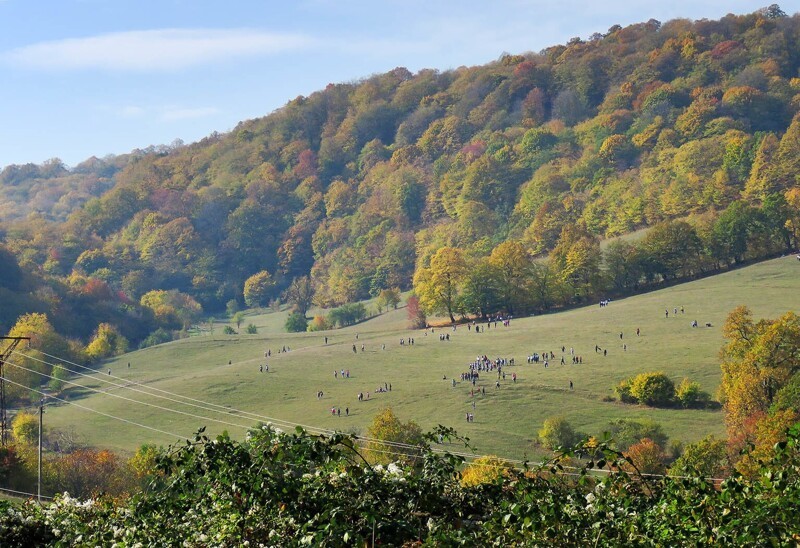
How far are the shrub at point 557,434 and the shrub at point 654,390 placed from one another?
7.45m

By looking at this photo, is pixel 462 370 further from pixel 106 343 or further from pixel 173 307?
→ pixel 173 307

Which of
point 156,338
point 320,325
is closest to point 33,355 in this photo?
point 156,338

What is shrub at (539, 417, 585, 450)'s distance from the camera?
60.4m

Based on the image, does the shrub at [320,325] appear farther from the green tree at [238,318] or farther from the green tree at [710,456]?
the green tree at [710,456]

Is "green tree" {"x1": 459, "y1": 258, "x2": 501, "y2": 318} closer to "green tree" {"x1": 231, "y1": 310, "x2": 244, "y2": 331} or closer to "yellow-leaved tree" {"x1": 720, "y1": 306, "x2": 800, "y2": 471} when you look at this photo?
"yellow-leaved tree" {"x1": 720, "y1": 306, "x2": 800, "y2": 471}

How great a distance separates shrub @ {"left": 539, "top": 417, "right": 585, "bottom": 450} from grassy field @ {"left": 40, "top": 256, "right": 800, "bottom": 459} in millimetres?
1077

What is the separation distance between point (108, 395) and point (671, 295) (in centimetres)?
4758

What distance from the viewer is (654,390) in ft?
219

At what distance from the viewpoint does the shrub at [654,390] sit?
66.8 m

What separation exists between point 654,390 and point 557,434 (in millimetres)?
9291

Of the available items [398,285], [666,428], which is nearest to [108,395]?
[666,428]

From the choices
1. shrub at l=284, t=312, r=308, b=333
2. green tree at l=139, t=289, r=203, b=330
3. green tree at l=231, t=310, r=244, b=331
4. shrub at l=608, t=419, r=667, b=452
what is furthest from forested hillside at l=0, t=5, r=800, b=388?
shrub at l=608, t=419, r=667, b=452

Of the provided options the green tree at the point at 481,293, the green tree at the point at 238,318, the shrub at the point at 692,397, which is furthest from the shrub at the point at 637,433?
the green tree at the point at 238,318

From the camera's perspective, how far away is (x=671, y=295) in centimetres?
9575
